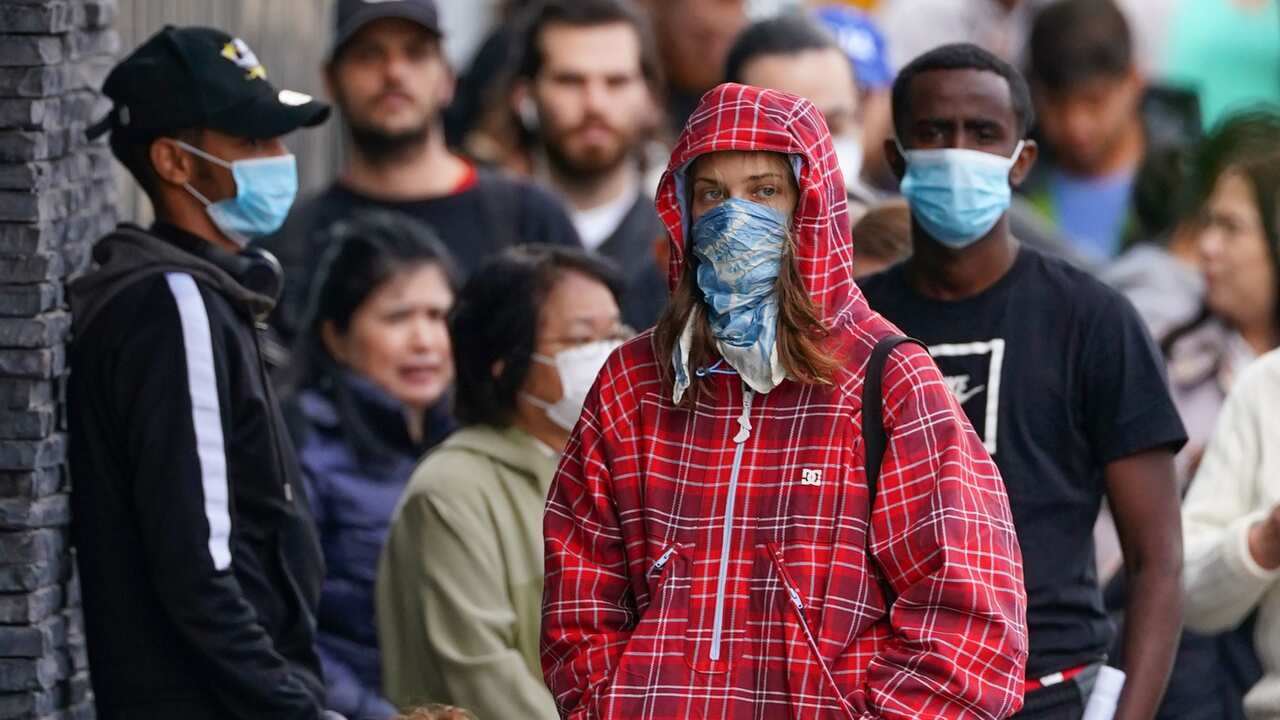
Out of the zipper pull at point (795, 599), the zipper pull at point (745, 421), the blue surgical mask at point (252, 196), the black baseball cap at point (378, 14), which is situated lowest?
the zipper pull at point (795, 599)

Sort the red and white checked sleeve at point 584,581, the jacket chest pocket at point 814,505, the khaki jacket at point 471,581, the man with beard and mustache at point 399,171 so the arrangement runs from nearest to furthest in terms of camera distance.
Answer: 1. the jacket chest pocket at point 814,505
2. the red and white checked sleeve at point 584,581
3. the khaki jacket at point 471,581
4. the man with beard and mustache at point 399,171

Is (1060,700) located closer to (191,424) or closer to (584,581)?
(584,581)

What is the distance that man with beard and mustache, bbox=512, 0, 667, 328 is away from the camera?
7891 mm

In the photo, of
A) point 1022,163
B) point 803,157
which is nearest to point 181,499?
point 803,157

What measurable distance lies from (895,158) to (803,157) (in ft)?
3.55

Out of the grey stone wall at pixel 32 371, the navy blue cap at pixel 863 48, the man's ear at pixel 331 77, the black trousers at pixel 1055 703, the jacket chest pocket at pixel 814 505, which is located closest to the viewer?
the jacket chest pocket at pixel 814 505

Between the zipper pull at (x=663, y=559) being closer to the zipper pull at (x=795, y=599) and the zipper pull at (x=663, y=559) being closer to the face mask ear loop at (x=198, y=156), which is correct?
the zipper pull at (x=795, y=599)

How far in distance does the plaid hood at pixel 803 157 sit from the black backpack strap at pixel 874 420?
0.11 m

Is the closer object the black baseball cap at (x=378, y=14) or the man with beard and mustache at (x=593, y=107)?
the black baseball cap at (x=378, y=14)

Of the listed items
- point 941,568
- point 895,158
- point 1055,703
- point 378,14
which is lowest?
point 1055,703

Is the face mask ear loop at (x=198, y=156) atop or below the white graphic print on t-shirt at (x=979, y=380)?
atop

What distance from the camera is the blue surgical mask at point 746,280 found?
150 inches

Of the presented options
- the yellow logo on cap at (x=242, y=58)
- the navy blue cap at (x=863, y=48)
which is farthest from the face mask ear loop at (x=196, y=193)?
the navy blue cap at (x=863, y=48)

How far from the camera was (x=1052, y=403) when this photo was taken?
4539mm
